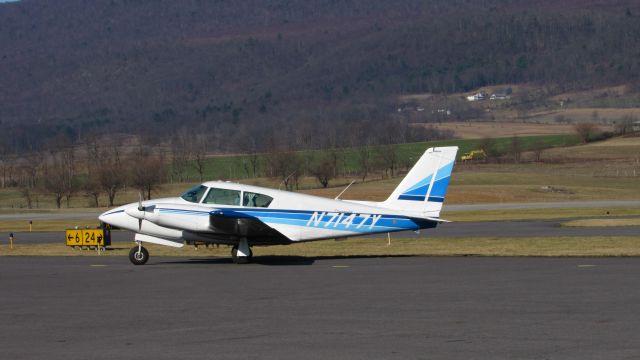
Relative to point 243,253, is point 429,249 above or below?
below

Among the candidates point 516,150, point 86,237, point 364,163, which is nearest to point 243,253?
point 86,237

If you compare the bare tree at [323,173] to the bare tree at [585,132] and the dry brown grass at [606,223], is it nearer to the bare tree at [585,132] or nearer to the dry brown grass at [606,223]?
the bare tree at [585,132]

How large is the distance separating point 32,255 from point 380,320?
820 inches

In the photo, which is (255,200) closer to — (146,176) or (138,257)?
(138,257)

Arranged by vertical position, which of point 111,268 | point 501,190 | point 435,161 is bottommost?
point 501,190

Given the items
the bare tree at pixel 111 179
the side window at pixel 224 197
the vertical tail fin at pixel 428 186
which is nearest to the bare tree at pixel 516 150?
the bare tree at pixel 111 179

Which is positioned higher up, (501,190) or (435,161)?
(435,161)

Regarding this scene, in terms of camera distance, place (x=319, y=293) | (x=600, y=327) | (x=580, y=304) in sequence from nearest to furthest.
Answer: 1. (x=600, y=327)
2. (x=580, y=304)
3. (x=319, y=293)

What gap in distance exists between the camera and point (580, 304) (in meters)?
19.2

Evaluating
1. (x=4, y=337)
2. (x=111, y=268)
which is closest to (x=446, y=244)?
(x=111, y=268)

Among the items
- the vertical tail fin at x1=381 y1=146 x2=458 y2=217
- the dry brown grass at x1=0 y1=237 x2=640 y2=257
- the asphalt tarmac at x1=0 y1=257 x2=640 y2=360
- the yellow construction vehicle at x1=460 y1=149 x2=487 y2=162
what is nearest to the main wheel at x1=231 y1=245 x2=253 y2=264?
the asphalt tarmac at x1=0 y1=257 x2=640 y2=360

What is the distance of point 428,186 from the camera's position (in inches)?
1133

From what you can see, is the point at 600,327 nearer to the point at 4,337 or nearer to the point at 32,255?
the point at 4,337

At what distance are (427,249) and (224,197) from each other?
785 centimetres
